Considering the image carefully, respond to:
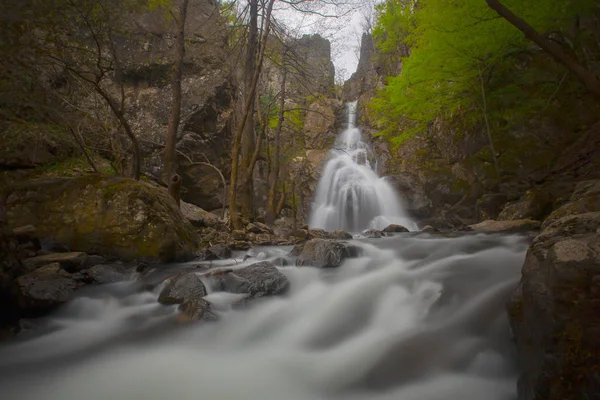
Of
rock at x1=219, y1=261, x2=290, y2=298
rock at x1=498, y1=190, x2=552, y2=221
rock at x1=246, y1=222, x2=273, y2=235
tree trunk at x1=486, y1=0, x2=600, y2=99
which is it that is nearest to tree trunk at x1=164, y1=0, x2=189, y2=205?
rock at x1=246, y1=222, x2=273, y2=235

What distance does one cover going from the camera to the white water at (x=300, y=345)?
245 cm

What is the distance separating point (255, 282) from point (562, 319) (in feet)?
10.5

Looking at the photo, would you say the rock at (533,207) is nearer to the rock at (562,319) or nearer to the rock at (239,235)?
the rock at (562,319)

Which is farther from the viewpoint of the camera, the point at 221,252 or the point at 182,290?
the point at 221,252

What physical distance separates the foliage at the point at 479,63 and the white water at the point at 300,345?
6702 millimetres

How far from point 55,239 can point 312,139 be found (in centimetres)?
1975

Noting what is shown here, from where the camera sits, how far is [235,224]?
27.9ft

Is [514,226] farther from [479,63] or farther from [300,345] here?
[300,345]

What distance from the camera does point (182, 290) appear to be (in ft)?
13.0

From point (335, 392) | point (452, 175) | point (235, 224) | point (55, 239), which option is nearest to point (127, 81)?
point (235, 224)

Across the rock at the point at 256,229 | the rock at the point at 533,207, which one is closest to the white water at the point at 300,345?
the rock at the point at 533,207

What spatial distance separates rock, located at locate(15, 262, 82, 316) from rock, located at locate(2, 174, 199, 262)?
3.09 ft

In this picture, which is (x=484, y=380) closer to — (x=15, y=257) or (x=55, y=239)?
(x=15, y=257)

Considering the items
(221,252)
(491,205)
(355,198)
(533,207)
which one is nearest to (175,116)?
(221,252)
